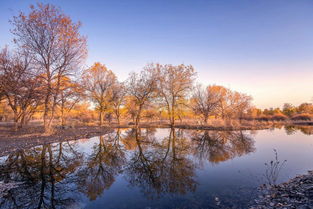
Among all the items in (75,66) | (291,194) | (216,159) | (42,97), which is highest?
(75,66)

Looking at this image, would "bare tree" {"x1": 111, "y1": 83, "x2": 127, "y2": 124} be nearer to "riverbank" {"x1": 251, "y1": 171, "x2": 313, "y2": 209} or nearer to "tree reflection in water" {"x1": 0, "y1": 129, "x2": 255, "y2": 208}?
"tree reflection in water" {"x1": 0, "y1": 129, "x2": 255, "y2": 208}

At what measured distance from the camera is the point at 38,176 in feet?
23.5

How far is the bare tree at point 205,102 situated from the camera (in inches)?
A: 1527

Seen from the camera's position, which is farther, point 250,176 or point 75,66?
point 75,66

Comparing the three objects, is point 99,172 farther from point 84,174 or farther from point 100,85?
point 100,85

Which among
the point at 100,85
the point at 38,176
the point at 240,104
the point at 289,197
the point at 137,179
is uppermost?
Answer: the point at 100,85

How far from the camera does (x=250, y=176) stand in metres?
7.33

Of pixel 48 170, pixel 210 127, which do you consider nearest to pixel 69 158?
pixel 48 170

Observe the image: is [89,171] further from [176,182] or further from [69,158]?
[176,182]

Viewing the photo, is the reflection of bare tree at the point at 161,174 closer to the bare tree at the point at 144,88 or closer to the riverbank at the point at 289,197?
the riverbank at the point at 289,197

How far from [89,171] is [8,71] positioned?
18.0 meters

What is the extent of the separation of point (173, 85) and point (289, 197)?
87.6 ft

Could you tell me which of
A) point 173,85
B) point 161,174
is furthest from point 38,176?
point 173,85

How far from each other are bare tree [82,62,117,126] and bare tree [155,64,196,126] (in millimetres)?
11910
